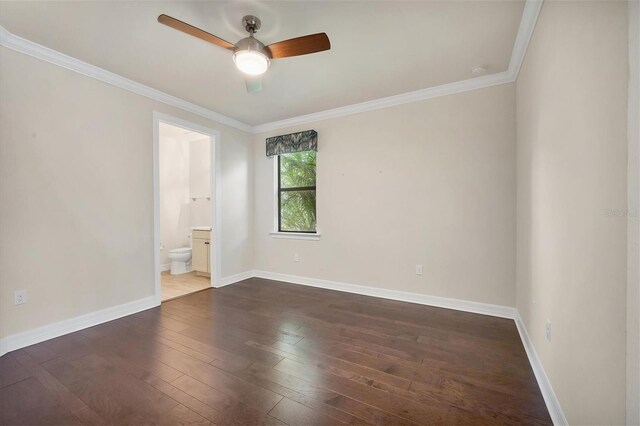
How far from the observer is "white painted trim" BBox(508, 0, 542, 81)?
1791mm

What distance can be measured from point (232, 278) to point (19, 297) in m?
2.31

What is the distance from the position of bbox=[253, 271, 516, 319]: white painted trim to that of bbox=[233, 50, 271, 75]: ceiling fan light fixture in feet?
9.34

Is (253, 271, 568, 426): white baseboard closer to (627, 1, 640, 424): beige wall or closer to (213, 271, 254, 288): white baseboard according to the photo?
(213, 271, 254, 288): white baseboard

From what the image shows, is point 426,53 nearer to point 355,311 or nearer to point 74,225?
point 355,311

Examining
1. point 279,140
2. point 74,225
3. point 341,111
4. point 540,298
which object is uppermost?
point 341,111

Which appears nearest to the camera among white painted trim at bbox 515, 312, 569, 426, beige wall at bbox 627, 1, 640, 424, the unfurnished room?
beige wall at bbox 627, 1, 640, 424

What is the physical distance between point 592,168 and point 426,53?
1.82 metres

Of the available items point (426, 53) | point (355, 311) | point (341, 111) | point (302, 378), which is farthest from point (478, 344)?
point (341, 111)

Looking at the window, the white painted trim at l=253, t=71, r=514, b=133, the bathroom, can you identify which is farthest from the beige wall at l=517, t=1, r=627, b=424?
the bathroom

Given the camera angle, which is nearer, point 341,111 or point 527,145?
point 527,145

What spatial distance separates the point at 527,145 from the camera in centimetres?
225

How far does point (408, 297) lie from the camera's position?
3344 mm

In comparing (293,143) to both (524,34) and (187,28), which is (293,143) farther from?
(524,34)

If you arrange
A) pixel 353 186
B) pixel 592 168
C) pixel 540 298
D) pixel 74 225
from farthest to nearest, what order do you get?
1. pixel 353 186
2. pixel 74 225
3. pixel 540 298
4. pixel 592 168
